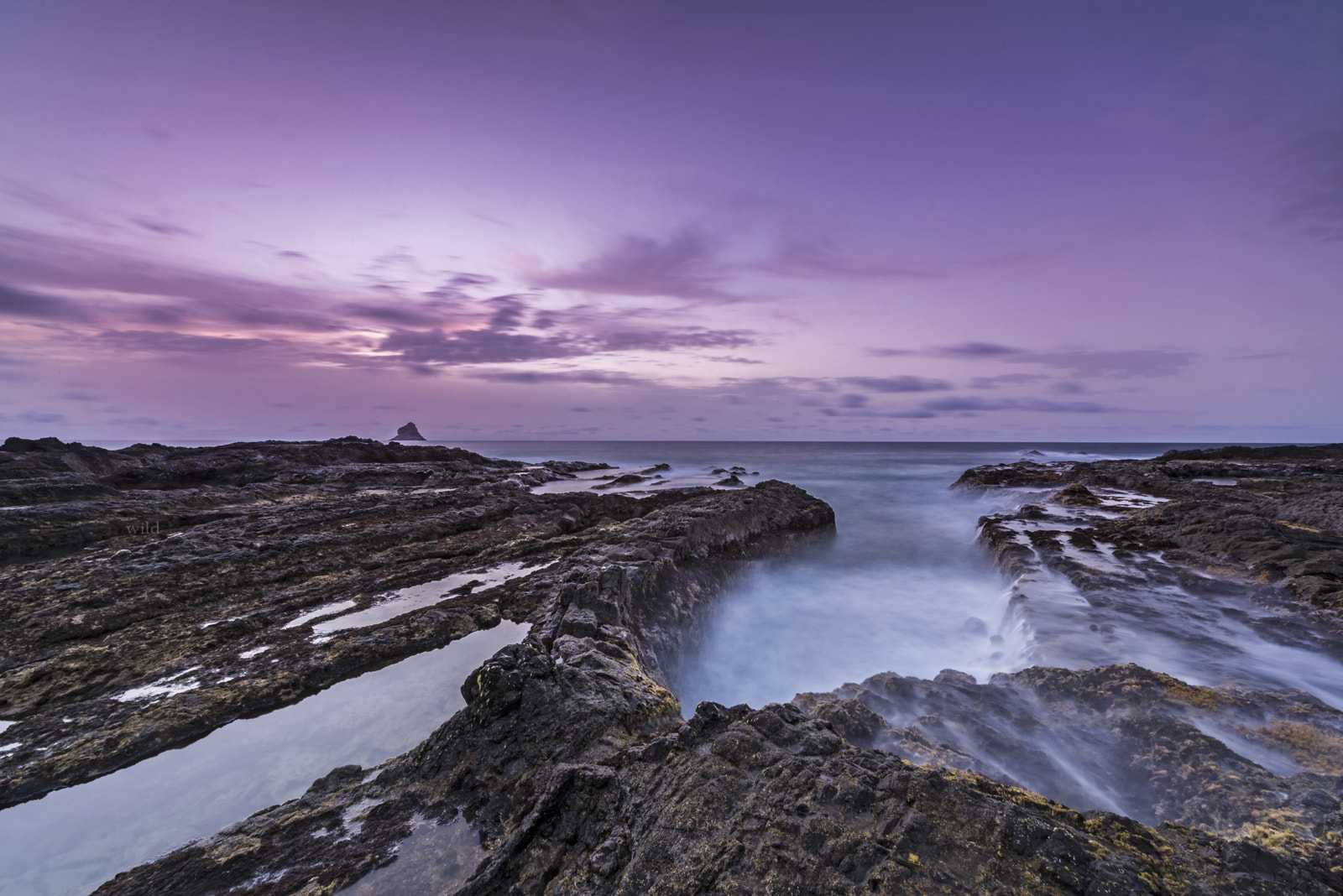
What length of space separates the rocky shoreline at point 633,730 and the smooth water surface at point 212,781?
37cm

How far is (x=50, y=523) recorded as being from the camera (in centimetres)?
1003

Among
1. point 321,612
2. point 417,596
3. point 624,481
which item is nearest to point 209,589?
point 321,612

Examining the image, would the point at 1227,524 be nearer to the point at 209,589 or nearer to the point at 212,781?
the point at 212,781

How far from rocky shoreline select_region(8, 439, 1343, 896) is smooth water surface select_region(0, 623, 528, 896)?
366mm

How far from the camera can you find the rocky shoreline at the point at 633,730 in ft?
7.95

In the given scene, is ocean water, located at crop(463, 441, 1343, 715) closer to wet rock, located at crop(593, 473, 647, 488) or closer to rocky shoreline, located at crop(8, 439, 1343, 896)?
rocky shoreline, located at crop(8, 439, 1343, 896)

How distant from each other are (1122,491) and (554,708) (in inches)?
892

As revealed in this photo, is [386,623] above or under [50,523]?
under

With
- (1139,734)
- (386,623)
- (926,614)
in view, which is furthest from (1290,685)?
(386,623)

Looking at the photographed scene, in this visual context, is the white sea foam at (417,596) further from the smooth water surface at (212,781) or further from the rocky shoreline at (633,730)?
the smooth water surface at (212,781)

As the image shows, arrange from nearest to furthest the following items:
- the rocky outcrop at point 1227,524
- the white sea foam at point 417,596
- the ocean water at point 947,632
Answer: the ocean water at point 947,632 < the white sea foam at point 417,596 < the rocky outcrop at point 1227,524

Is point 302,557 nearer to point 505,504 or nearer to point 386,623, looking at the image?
point 386,623

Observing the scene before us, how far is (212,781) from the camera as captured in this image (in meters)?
4.25

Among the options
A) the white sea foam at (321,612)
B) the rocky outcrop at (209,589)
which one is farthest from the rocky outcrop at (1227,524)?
the white sea foam at (321,612)
